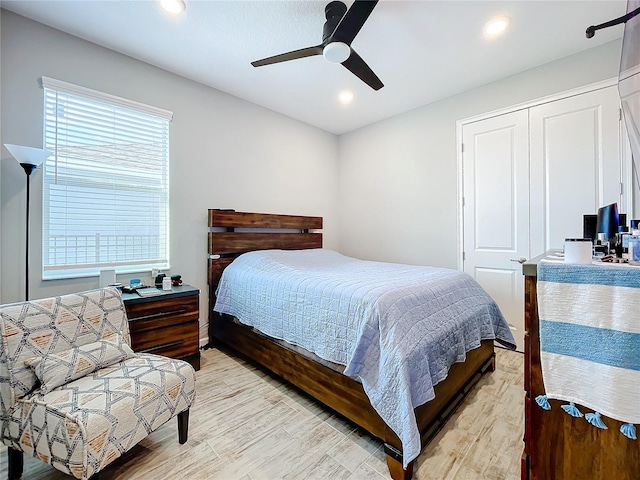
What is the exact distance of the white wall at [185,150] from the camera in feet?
6.65

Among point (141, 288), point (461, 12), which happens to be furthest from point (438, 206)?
point (141, 288)

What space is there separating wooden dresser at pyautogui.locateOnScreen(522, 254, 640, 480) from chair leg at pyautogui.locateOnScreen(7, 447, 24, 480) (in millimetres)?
2273

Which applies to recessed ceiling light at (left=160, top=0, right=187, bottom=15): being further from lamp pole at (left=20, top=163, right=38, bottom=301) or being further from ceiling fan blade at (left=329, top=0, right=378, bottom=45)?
lamp pole at (left=20, top=163, right=38, bottom=301)

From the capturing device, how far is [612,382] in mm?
855

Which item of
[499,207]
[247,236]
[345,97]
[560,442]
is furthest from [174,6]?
[499,207]

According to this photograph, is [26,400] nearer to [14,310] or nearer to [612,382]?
[14,310]

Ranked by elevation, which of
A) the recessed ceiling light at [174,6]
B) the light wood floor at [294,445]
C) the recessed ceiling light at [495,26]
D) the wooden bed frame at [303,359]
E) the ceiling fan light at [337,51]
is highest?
the recessed ceiling light at [495,26]

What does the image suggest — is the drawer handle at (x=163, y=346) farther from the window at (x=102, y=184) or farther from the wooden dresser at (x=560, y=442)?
the wooden dresser at (x=560, y=442)

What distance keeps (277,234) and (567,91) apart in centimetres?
326

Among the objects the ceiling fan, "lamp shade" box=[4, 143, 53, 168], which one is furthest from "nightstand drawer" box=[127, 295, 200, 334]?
the ceiling fan

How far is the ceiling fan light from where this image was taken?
5.75 ft

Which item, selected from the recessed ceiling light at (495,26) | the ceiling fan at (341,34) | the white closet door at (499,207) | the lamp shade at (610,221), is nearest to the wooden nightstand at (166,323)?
the ceiling fan at (341,34)

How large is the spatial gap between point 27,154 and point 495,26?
347cm

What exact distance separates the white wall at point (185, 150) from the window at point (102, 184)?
72 mm
